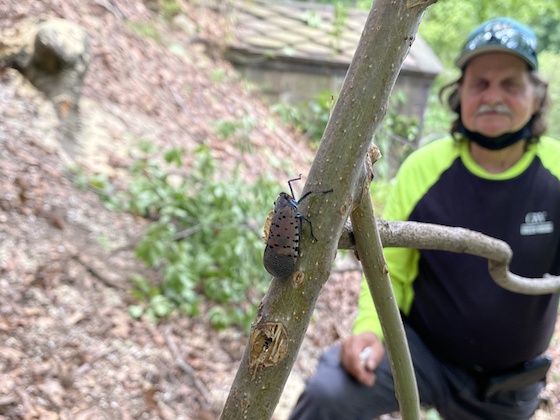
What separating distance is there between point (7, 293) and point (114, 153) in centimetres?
147

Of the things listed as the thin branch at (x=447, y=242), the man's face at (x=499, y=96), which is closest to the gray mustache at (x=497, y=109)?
the man's face at (x=499, y=96)

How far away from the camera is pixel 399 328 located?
33.1 inches

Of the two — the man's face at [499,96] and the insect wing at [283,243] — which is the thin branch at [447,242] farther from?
the man's face at [499,96]

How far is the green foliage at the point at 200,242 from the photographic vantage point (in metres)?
2.94

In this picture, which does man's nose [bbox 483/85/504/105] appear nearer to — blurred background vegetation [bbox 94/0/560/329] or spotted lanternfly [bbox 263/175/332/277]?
blurred background vegetation [bbox 94/0/560/329]

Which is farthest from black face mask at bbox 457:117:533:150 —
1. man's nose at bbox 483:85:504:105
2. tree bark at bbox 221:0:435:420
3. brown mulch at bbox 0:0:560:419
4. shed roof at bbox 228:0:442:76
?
shed roof at bbox 228:0:442:76

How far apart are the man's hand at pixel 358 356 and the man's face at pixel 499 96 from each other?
91 cm

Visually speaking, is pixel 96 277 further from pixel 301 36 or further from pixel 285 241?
pixel 301 36

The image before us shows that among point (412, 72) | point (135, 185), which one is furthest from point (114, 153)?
point (412, 72)

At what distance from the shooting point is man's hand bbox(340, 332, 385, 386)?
1820 millimetres

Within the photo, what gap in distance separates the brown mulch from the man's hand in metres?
1.00

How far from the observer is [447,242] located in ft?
3.17

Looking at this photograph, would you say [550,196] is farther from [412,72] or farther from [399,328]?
[412,72]

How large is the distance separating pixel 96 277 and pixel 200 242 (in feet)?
2.23
